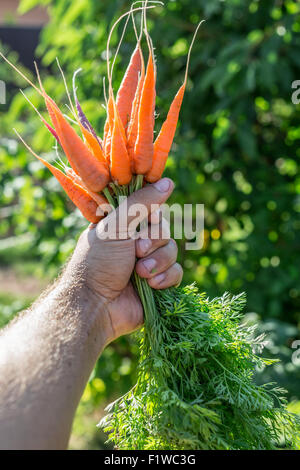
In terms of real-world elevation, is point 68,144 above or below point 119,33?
below

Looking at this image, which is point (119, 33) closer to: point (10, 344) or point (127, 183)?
point (127, 183)

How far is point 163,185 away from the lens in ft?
4.70

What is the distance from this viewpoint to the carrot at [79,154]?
134cm

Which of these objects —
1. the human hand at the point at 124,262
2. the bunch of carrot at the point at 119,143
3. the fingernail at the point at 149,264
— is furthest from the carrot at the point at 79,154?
the fingernail at the point at 149,264

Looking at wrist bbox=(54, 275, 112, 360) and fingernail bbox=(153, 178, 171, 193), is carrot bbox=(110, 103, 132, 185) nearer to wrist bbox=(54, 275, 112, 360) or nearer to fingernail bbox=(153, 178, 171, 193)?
fingernail bbox=(153, 178, 171, 193)

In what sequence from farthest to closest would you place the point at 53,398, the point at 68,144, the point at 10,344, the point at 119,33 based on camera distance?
the point at 119,33, the point at 68,144, the point at 10,344, the point at 53,398

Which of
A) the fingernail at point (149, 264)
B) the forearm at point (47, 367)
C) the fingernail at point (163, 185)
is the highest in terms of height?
the fingernail at point (163, 185)

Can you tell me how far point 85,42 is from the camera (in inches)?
113

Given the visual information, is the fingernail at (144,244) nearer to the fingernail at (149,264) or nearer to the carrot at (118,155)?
the fingernail at (149,264)

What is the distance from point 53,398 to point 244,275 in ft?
6.71

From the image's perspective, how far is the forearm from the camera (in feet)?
3.28

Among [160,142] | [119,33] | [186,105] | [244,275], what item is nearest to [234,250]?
[244,275]

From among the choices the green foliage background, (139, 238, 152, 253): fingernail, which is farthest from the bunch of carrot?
the green foliage background

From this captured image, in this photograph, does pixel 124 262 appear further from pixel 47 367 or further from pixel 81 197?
pixel 47 367
